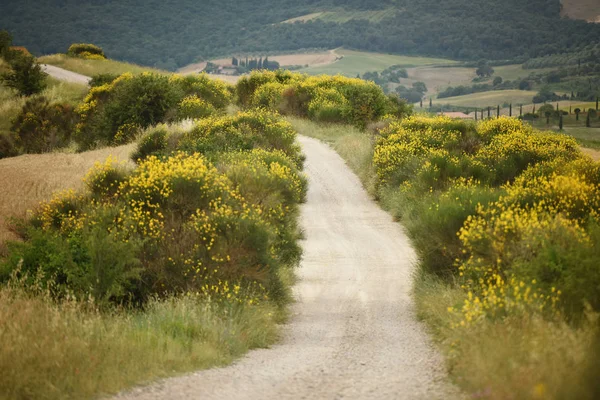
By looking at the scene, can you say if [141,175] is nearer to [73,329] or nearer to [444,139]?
[73,329]

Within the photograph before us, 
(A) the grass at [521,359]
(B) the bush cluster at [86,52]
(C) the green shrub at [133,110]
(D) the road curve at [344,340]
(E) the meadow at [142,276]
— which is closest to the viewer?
(A) the grass at [521,359]

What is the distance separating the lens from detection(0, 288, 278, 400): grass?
859cm

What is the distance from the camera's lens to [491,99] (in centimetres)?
14325

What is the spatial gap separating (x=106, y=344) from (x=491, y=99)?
457 ft

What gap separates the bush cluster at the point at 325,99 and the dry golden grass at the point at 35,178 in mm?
18378

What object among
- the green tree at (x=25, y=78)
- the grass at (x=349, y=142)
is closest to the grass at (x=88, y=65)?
the green tree at (x=25, y=78)

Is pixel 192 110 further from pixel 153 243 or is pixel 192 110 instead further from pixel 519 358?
pixel 519 358

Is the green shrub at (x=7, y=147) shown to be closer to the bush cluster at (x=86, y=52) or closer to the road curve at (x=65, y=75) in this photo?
the road curve at (x=65, y=75)

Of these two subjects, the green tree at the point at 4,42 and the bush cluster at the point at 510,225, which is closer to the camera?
the bush cluster at the point at 510,225

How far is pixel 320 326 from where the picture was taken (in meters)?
14.4

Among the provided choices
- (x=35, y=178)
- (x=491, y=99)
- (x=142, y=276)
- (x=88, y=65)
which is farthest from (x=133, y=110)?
(x=491, y=99)

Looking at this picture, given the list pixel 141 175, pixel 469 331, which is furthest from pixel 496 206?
pixel 141 175

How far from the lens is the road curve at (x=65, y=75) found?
63025mm

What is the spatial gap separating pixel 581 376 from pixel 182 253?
7.85 metres
